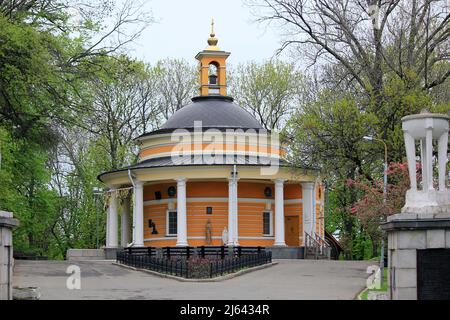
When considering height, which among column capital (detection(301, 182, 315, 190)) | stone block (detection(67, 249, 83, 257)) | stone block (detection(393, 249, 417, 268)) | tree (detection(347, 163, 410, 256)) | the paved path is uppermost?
column capital (detection(301, 182, 315, 190))

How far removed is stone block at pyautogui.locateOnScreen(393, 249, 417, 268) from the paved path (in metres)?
5.70

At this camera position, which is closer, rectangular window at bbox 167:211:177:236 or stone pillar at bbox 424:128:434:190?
stone pillar at bbox 424:128:434:190

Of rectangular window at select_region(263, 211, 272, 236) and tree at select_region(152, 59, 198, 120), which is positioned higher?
tree at select_region(152, 59, 198, 120)

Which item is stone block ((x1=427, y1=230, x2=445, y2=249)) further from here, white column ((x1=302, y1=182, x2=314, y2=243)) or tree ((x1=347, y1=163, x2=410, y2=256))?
white column ((x1=302, y1=182, x2=314, y2=243))

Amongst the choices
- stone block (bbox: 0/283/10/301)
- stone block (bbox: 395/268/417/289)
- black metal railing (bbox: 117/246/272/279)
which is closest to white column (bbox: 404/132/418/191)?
stone block (bbox: 395/268/417/289)

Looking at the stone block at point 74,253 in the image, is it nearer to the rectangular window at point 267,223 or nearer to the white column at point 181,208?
the white column at point 181,208

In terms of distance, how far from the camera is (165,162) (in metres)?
46.8

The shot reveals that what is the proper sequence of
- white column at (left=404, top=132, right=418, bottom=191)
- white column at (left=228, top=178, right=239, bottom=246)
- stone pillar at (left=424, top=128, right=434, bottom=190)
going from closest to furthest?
stone pillar at (left=424, top=128, right=434, bottom=190), white column at (left=404, top=132, right=418, bottom=191), white column at (left=228, top=178, right=239, bottom=246)

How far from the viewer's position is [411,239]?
57.1 ft

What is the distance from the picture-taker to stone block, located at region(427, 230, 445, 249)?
17.1 meters

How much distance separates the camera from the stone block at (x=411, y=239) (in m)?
17.3

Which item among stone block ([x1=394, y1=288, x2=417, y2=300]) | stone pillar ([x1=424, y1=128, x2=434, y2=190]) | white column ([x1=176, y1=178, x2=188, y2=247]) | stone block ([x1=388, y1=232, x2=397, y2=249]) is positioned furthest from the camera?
white column ([x1=176, y1=178, x2=188, y2=247])

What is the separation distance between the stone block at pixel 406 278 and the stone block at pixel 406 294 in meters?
0.07
